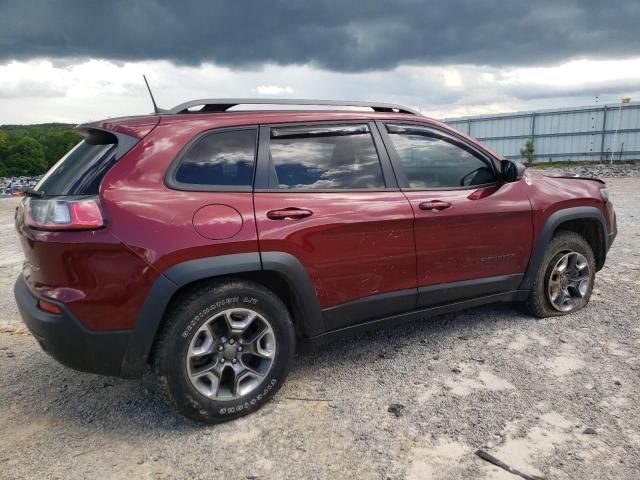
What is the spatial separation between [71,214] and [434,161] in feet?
7.53

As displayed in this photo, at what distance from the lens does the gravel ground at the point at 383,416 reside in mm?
2316

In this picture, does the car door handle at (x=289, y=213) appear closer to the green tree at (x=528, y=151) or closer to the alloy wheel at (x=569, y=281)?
the alloy wheel at (x=569, y=281)

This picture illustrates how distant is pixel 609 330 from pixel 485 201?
1.44m

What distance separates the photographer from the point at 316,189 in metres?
2.91

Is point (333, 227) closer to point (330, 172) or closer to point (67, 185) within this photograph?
point (330, 172)

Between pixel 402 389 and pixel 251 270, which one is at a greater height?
pixel 251 270

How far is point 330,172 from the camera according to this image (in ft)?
9.86

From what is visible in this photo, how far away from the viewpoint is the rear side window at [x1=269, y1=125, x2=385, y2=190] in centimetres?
288

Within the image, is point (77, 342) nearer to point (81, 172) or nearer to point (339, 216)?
point (81, 172)

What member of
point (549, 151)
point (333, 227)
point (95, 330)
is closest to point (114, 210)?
point (95, 330)

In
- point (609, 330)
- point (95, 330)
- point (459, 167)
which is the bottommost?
point (609, 330)

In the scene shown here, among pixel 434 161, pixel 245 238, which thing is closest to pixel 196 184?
pixel 245 238

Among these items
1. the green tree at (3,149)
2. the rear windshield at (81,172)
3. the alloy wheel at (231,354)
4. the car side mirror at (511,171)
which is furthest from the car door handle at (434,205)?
Result: the green tree at (3,149)

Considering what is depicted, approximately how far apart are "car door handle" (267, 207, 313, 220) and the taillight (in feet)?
2.79
